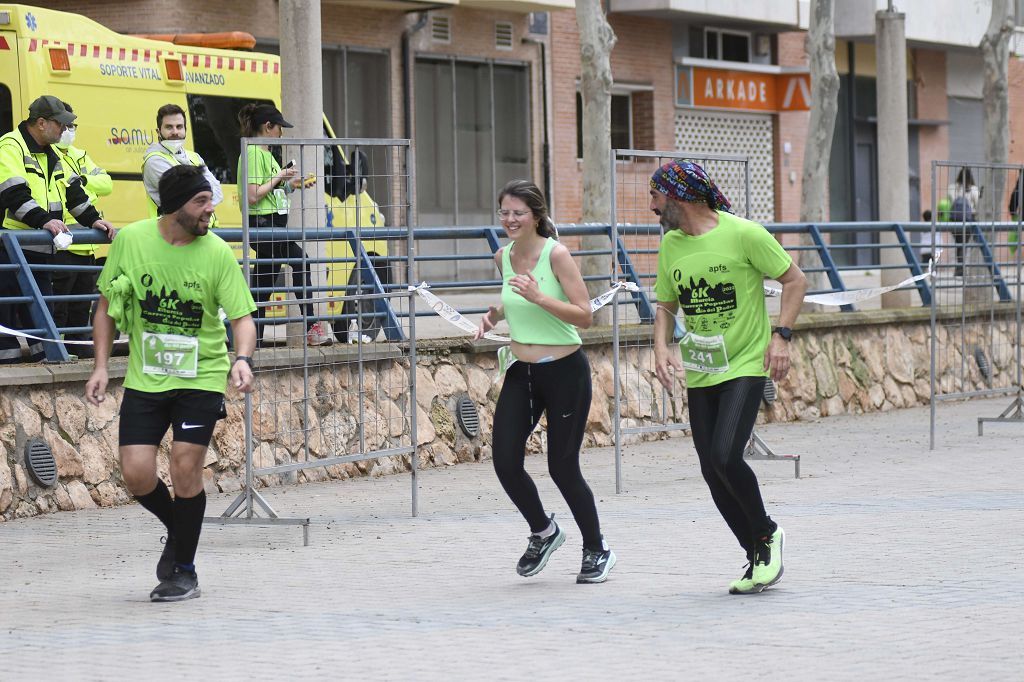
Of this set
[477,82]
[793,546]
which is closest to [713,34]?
[477,82]

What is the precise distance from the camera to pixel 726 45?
32938 mm

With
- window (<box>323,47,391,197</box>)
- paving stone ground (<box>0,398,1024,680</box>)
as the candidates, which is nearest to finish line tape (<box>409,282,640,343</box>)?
paving stone ground (<box>0,398,1024,680</box>)

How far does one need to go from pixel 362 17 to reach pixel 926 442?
44.3ft

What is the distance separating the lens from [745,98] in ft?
109

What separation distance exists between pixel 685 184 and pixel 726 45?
25.7m

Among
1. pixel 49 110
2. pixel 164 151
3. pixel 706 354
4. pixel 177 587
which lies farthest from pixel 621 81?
pixel 177 587

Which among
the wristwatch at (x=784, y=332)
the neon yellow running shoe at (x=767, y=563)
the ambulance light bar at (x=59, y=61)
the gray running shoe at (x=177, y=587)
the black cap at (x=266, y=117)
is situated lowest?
the gray running shoe at (x=177, y=587)

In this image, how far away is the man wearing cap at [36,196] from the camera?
1120 cm

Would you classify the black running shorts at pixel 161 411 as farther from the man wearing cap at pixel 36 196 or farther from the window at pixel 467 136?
the window at pixel 467 136

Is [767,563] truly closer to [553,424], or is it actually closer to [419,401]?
[553,424]

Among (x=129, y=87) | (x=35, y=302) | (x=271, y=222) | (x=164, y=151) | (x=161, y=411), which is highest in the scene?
(x=129, y=87)

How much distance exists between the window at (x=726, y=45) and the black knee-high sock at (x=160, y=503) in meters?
25.4

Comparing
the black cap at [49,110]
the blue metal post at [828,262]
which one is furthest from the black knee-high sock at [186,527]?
the blue metal post at [828,262]

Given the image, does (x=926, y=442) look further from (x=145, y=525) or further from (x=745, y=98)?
(x=745, y=98)
